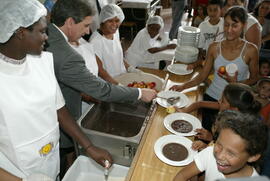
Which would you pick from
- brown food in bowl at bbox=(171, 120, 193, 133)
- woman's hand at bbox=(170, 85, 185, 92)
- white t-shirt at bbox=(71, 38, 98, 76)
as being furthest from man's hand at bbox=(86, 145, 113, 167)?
woman's hand at bbox=(170, 85, 185, 92)

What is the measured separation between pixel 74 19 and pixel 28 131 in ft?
2.06

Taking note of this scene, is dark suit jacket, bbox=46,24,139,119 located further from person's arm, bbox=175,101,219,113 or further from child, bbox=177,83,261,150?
child, bbox=177,83,261,150

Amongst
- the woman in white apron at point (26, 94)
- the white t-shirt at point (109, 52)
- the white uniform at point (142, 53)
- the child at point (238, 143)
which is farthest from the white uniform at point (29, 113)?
the white uniform at point (142, 53)

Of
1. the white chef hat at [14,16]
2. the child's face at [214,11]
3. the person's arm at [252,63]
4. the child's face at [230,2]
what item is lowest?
the person's arm at [252,63]

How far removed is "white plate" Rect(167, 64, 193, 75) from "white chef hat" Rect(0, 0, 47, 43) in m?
1.27

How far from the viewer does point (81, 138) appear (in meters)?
1.21

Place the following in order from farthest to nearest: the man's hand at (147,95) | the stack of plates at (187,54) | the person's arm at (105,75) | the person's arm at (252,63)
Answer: the stack of plates at (187,54), the person's arm at (105,75), the person's arm at (252,63), the man's hand at (147,95)

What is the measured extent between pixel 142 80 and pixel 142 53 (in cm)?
104

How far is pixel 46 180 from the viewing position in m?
0.93

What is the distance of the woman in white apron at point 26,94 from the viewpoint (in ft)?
2.81

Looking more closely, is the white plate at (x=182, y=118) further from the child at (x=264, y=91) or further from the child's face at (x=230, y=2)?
the child's face at (x=230, y=2)

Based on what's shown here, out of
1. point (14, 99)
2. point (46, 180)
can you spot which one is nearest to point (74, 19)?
point (14, 99)

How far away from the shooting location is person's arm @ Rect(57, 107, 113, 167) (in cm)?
117

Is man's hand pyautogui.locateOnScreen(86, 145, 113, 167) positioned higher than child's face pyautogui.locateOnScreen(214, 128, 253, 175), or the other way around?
child's face pyautogui.locateOnScreen(214, 128, 253, 175)
